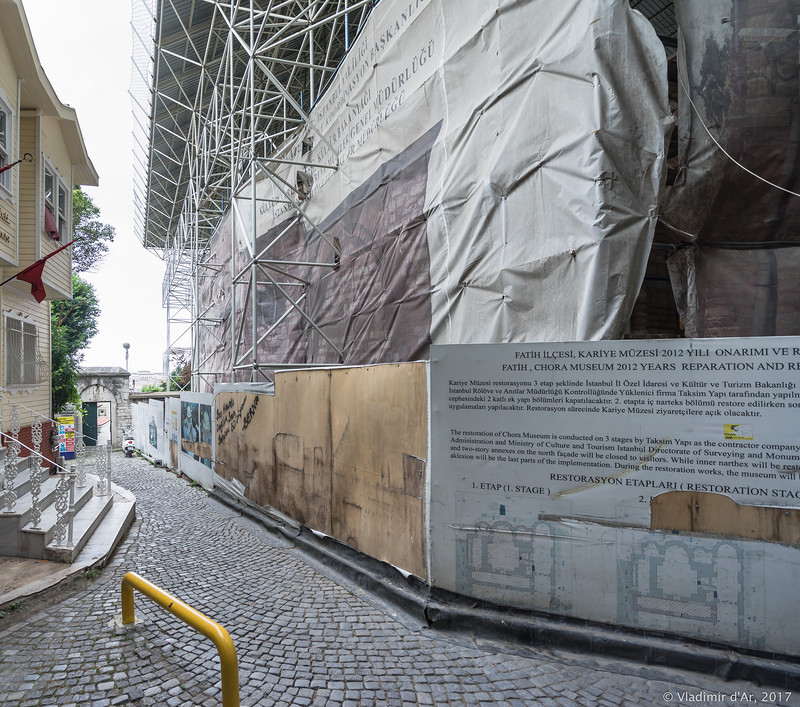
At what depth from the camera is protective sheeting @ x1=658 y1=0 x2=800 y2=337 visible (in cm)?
468

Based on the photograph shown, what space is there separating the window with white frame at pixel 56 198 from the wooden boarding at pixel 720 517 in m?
13.2

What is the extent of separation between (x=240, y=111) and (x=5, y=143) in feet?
19.0

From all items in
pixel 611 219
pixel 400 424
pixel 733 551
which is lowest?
pixel 733 551

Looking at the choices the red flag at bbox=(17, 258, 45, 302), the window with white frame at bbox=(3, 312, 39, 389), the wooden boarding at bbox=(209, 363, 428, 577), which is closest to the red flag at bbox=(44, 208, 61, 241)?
the window with white frame at bbox=(3, 312, 39, 389)

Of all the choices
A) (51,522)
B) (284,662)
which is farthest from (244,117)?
(284,662)

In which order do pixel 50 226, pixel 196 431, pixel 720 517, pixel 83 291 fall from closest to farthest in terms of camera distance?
pixel 720 517 < pixel 50 226 < pixel 196 431 < pixel 83 291

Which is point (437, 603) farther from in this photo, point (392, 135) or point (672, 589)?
point (392, 135)

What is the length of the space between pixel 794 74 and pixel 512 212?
279 centimetres

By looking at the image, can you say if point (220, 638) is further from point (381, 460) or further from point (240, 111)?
point (240, 111)

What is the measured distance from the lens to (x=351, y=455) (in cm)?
627

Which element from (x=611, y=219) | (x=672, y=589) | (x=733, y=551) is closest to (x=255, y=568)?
(x=672, y=589)

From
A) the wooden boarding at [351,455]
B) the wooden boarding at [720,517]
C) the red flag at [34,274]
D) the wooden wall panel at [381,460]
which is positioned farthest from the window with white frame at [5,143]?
the wooden boarding at [720,517]

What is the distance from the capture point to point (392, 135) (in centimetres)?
855

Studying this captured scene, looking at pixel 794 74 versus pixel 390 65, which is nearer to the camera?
pixel 794 74
